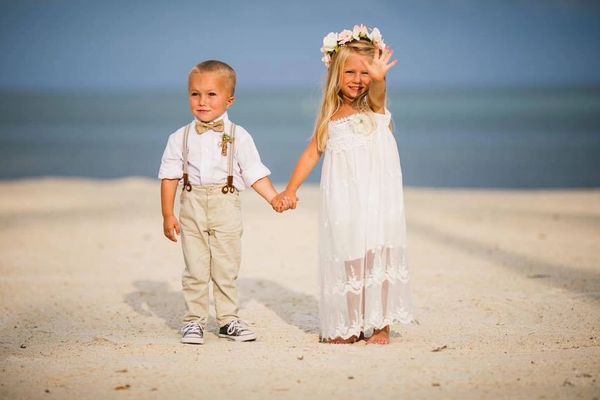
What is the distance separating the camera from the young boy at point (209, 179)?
199 inches

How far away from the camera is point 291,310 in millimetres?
6336

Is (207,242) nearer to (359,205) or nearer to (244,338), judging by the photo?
(244,338)

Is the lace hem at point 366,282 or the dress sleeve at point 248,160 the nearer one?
the lace hem at point 366,282

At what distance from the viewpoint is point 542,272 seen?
7.51 metres

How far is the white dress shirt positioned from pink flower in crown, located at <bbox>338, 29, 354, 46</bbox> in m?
0.78

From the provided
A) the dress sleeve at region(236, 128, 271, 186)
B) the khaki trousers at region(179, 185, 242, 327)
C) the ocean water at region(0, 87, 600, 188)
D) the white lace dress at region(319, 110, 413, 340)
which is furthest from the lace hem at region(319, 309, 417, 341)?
the ocean water at region(0, 87, 600, 188)

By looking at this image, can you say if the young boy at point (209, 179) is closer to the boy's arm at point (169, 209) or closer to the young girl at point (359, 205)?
the boy's arm at point (169, 209)

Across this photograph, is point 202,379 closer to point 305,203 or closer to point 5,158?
point 305,203

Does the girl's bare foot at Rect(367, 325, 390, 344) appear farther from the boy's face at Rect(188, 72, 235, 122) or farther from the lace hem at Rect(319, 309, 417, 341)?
the boy's face at Rect(188, 72, 235, 122)

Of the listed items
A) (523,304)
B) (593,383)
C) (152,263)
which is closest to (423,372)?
(593,383)

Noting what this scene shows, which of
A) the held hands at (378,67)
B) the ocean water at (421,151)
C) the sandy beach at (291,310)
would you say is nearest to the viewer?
the sandy beach at (291,310)

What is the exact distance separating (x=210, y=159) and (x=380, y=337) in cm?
144

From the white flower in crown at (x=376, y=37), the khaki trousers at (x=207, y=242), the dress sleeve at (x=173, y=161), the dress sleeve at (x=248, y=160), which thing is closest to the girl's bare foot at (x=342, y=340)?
the khaki trousers at (x=207, y=242)

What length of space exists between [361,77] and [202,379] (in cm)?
195
